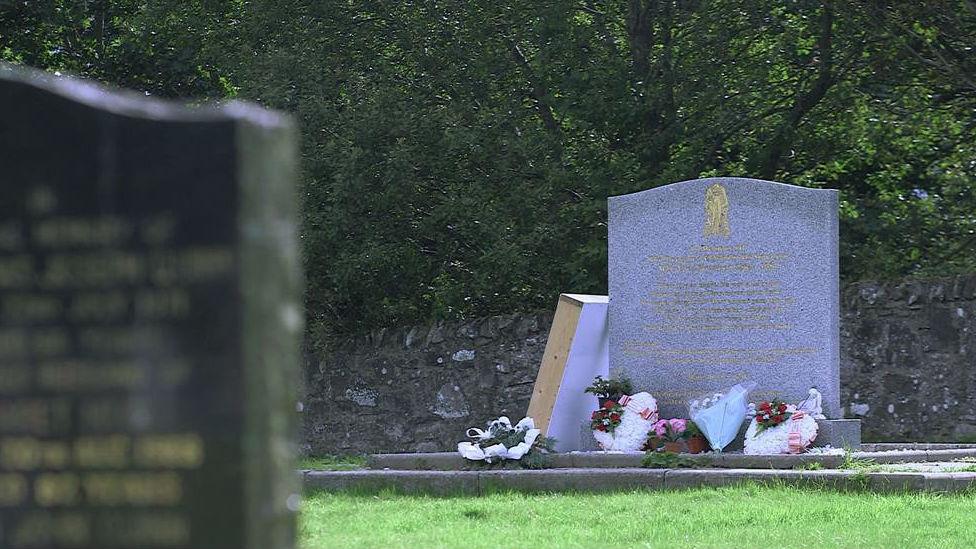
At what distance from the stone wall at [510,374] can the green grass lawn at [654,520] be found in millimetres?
5064

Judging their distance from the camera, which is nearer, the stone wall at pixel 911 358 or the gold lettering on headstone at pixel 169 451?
the gold lettering on headstone at pixel 169 451

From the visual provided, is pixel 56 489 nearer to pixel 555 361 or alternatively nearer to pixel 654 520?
pixel 654 520

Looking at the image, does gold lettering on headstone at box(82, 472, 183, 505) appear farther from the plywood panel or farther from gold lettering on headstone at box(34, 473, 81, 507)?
the plywood panel

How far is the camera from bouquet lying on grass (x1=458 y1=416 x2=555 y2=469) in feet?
Answer: 35.6

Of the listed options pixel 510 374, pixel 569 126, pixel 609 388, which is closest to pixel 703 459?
pixel 609 388

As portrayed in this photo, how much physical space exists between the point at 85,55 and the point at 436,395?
305 inches

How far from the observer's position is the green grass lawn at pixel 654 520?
24.6 feet

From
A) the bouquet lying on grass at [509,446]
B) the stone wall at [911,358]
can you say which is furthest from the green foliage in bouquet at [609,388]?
the stone wall at [911,358]

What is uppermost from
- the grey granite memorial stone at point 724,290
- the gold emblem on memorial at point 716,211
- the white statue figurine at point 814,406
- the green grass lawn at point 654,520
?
the gold emblem on memorial at point 716,211

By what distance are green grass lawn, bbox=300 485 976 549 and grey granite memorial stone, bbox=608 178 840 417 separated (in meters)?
2.56

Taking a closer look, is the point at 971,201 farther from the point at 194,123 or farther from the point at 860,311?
the point at 194,123

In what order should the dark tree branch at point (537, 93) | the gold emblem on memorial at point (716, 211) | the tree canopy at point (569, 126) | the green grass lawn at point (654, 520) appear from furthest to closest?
the dark tree branch at point (537, 93) → the tree canopy at point (569, 126) → the gold emblem on memorial at point (716, 211) → the green grass lawn at point (654, 520)

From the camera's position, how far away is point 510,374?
15820 millimetres

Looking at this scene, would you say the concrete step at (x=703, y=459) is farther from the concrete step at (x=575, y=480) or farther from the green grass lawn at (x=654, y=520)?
the green grass lawn at (x=654, y=520)
